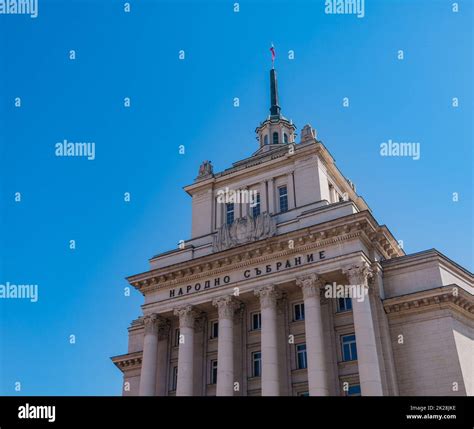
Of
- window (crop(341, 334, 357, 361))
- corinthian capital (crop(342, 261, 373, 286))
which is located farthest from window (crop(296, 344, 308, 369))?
corinthian capital (crop(342, 261, 373, 286))

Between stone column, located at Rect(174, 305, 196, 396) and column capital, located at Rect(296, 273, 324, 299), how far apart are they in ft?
31.3

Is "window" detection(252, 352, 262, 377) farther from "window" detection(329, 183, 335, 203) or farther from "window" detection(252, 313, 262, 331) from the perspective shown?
"window" detection(329, 183, 335, 203)

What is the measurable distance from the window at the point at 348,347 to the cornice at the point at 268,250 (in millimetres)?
6685

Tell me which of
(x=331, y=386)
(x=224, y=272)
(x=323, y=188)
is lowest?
(x=331, y=386)

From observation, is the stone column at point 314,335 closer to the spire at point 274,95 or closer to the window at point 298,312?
the window at point 298,312

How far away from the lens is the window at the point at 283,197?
47300 millimetres

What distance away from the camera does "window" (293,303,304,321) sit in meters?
42.0

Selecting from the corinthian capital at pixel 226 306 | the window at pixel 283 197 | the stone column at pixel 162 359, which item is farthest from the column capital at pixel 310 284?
the stone column at pixel 162 359

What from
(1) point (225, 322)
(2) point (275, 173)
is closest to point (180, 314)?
(1) point (225, 322)
